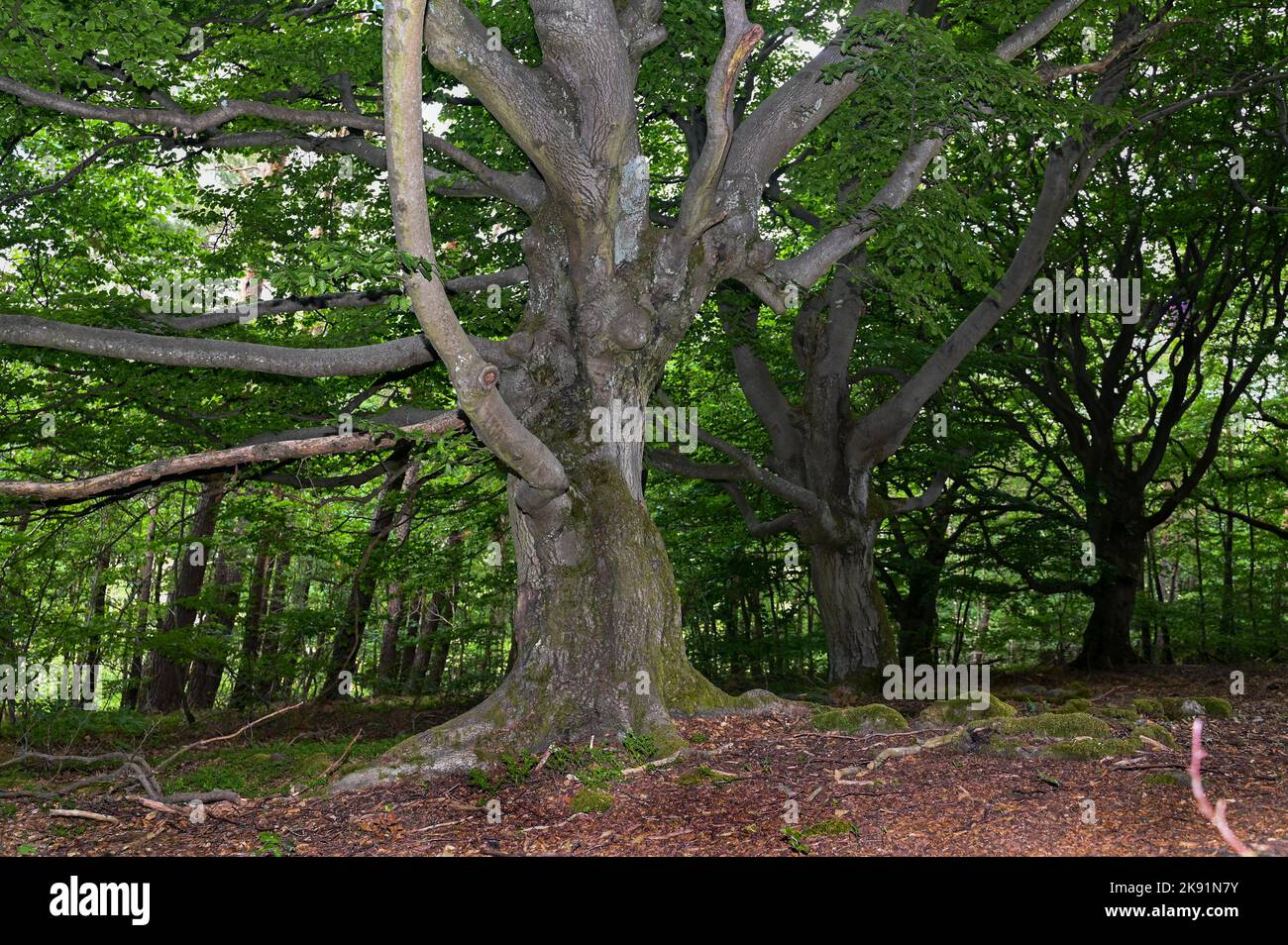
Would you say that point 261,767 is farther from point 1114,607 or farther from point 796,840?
point 1114,607

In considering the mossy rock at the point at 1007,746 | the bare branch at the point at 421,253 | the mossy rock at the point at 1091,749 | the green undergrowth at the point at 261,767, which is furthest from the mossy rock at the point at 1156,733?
the green undergrowth at the point at 261,767

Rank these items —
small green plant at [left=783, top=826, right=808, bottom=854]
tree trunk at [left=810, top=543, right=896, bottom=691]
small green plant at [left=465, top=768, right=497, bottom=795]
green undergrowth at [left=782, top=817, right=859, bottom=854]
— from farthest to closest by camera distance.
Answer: tree trunk at [left=810, top=543, right=896, bottom=691] → small green plant at [left=465, top=768, right=497, bottom=795] → green undergrowth at [left=782, top=817, right=859, bottom=854] → small green plant at [left=783, top=826, right=808, bottom=854]

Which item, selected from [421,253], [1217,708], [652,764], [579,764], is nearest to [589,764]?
[579,764]

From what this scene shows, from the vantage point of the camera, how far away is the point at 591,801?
5496 mm

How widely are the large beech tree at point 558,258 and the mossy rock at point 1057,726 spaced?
7.13 ft

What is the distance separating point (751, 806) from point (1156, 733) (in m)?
3.12

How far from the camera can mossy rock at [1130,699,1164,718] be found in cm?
803

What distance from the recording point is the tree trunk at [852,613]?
12094mm

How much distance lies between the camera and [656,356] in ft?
24.0

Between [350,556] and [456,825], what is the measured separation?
793 centimetres

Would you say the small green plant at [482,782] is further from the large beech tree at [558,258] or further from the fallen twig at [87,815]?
the fallen twig at [87,815]

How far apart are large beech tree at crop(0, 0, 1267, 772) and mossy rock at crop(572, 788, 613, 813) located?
900 millimetres

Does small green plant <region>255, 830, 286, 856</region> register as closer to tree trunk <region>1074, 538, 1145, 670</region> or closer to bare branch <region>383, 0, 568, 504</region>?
bare branch <region>383, 0, 568, 504</region>

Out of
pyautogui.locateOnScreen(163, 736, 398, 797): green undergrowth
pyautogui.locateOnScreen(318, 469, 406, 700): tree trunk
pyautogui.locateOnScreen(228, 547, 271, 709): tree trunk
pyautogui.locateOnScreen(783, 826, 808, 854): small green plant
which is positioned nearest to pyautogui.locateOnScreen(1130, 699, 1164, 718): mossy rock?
pyautogui.locateOnScreen(783, 826, 808, 854): small green plant
